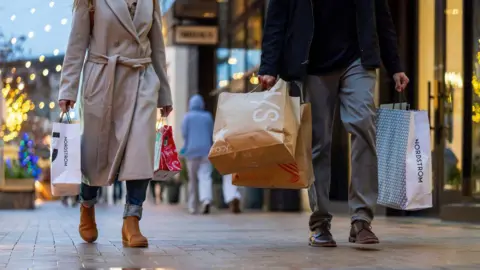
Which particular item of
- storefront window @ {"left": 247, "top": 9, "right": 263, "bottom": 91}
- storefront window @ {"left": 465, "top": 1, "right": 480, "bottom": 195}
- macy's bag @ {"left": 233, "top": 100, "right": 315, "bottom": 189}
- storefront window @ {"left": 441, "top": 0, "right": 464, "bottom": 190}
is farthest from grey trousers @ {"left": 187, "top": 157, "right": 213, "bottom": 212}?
macy's bag @ {"left": 233, "top": 100, "right": 315, "bottom": 189}

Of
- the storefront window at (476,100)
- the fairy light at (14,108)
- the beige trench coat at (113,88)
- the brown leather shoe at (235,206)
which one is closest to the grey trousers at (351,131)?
the beige trench coat at (113,88)

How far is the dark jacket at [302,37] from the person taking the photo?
20.0ft

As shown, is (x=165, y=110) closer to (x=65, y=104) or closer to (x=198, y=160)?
(x=65, y=104)

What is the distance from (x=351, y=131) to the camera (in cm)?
611

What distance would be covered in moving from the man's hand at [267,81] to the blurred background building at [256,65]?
35.0 inches

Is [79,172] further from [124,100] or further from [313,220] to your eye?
[313,220]

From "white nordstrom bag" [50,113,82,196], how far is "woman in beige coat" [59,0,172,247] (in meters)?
0.14

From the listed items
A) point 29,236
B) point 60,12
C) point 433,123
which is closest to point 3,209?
point 60,12

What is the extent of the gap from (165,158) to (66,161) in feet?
2.33

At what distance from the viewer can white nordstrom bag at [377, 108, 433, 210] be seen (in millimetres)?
5969

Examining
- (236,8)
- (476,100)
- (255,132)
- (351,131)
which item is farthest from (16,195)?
(255,132)

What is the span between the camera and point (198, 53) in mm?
25891

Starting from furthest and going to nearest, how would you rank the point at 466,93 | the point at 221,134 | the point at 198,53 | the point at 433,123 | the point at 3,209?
the point at 198,53 → the point at 3,209 → the point at 433,123 → the point at 466,93 → the point at 221,134

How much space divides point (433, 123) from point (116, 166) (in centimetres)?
607
